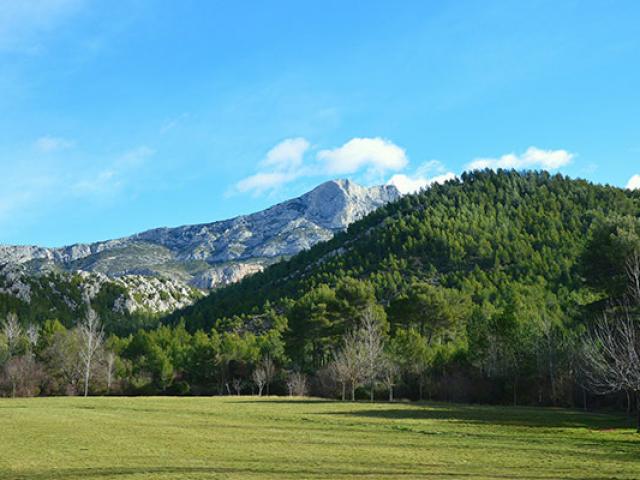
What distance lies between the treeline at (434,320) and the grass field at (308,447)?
72.4 feet

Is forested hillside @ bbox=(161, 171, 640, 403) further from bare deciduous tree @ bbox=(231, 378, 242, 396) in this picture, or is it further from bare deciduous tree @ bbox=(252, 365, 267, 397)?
bare deciduous tree @ bbox=(231, 378, 242, 396)

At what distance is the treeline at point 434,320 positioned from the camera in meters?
62.6

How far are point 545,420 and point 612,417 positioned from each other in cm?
825

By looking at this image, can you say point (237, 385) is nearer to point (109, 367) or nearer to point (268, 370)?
point (268, 370)

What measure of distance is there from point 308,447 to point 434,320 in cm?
6759

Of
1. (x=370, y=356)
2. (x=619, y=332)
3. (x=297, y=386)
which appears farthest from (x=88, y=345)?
(x=619, y=332)

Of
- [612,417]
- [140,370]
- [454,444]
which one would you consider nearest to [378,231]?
[140,370]

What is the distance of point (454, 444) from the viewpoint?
2652cm

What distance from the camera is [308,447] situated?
24594 millimetres

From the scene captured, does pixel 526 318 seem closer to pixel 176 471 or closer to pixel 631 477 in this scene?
pixel 631 477

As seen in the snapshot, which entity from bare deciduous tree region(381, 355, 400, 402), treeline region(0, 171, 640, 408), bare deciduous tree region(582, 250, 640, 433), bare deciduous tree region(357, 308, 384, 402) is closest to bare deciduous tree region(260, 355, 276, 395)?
treeline region(0, 171, 640, 408)

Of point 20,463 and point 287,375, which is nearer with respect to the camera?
point 20,463

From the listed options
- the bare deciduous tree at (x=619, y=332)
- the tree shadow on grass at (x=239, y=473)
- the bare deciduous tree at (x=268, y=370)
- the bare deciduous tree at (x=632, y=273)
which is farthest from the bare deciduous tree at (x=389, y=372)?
the tree shadow on grass at (x=239, y=473)

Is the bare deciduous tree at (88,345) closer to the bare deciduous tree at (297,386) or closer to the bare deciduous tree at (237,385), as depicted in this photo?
the bare deciduous tree at (237,385)
